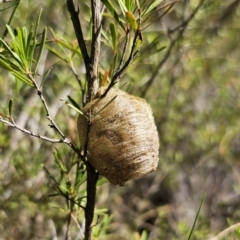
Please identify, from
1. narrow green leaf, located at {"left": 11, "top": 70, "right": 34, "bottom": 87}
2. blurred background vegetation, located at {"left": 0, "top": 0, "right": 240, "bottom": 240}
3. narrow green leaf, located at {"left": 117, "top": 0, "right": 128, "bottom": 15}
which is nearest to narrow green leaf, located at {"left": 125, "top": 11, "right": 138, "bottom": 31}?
narrow green leaf, located at {"left": 117, "top": 0, "right": 128, "bottom": 15}

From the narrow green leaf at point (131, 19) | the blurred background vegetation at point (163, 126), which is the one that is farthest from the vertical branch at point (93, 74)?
the blurred background vegetation at point (163, 126)

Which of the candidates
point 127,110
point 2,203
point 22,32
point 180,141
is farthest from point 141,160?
point 180,141

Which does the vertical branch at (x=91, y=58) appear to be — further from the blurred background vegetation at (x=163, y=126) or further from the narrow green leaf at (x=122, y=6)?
the blurred background vegetation at (x=163, y=126)

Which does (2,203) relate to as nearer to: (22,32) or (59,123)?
(59,123)

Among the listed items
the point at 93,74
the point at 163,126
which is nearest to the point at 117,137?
the point at 93,74

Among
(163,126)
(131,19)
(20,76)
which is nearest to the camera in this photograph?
(131,19)

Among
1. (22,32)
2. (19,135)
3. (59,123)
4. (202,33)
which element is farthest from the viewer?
(202,33)

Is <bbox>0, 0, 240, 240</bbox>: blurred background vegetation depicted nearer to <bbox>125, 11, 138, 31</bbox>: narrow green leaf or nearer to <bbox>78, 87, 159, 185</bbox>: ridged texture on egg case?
<bbox>78, 87, 159, 185</bbox>: ridged texture on egg case

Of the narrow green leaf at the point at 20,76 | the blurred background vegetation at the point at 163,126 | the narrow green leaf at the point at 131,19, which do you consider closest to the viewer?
the narrow green leaf at the point at 131,19

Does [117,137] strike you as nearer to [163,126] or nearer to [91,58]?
[91,58]
